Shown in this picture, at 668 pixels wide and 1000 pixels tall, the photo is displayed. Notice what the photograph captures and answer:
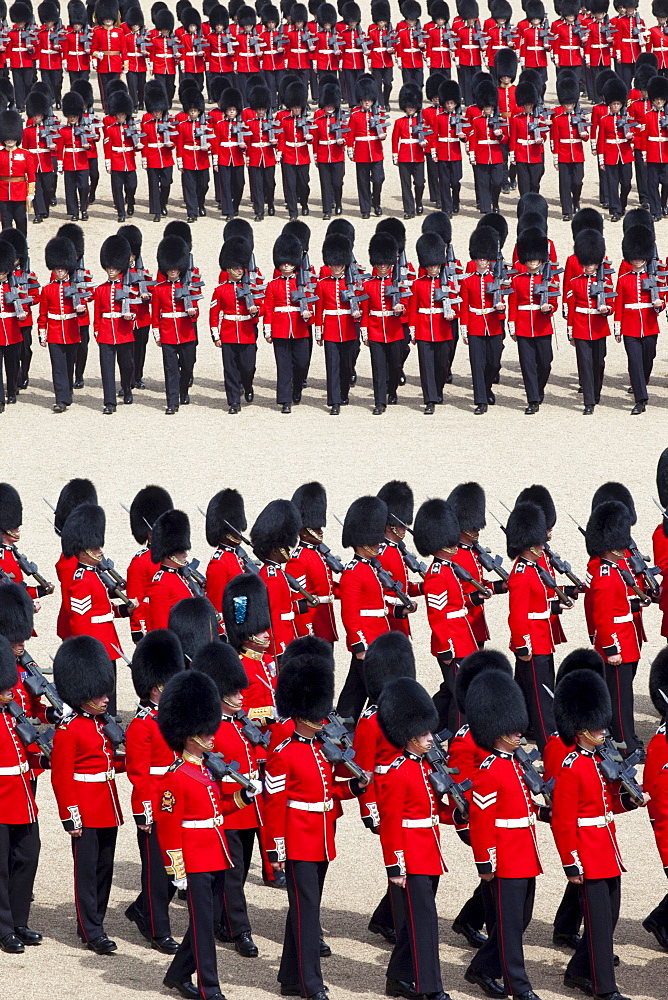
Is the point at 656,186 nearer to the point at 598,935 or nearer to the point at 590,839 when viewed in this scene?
the point at 590,839

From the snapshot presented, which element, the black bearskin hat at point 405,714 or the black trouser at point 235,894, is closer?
the black bearskin hat at point 405,714

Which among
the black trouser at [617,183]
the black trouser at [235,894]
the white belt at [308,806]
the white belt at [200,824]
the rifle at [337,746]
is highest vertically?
the black trouser at [617,183]

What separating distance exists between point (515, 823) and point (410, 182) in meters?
11.0

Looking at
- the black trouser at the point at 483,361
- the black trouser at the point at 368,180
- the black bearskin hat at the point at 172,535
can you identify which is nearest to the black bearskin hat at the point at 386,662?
the black bearskin hat at the point at 172,535

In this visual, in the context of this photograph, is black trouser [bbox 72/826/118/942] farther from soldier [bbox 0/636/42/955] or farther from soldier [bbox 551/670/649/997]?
soldier [bbox 551/670/649/997]

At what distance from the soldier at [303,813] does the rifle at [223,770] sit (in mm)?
95

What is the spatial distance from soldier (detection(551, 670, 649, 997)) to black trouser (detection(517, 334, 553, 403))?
6.39m

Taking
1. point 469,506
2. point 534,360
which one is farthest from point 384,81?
point 469,506

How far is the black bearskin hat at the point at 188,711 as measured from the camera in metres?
6.03

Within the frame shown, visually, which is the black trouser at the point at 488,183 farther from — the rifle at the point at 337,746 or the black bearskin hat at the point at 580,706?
the rifle at the point at 337,746

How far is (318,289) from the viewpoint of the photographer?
1252 cm

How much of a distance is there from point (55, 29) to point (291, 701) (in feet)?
48.7

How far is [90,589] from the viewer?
8.20 m

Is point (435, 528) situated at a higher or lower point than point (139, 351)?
higher
